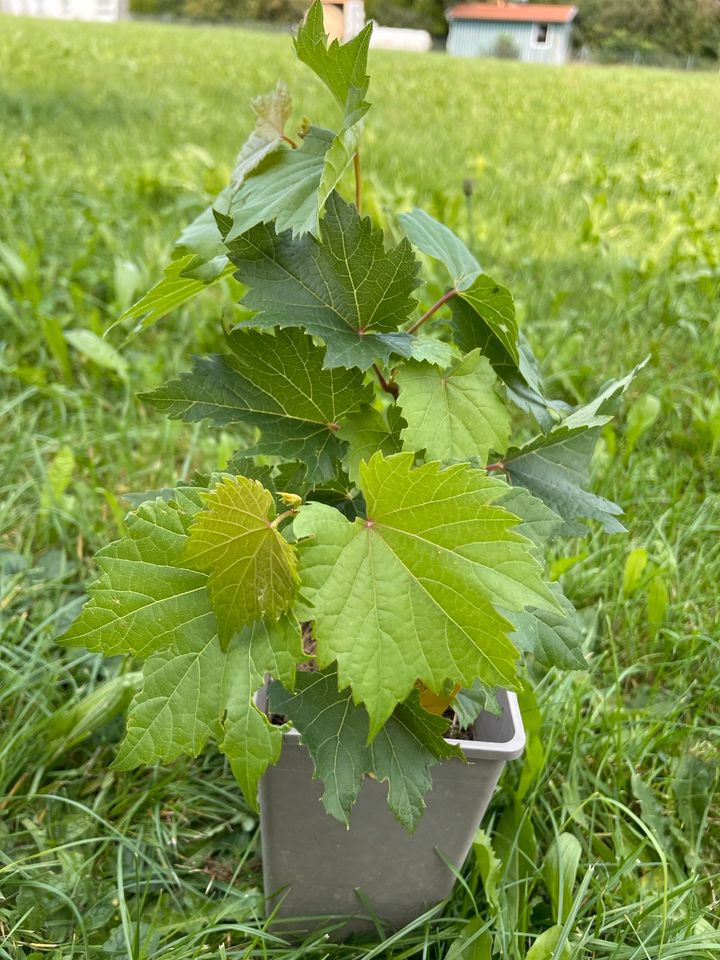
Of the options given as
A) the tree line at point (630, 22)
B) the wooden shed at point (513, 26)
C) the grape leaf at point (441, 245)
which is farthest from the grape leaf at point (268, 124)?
the tree line at point (630, 22)

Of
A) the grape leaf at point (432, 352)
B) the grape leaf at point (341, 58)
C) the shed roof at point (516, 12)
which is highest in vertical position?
the shed roof at point (516, 12)

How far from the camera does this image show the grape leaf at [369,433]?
1.91 ft

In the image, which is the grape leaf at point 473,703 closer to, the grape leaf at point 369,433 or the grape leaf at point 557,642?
the grape leaf at point 557,642

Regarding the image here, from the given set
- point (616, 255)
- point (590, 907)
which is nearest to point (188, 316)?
point (616, 255)

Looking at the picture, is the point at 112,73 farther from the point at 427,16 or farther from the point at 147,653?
the point at 147,653

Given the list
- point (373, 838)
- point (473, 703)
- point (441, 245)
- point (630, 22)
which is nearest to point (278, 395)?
point (441, 245)

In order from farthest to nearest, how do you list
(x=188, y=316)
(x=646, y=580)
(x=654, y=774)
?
(x=188, y=316), (x=646, y=580), (x=654, y=774)

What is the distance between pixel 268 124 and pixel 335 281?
136mm

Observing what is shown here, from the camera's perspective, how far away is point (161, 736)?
1.67 ft

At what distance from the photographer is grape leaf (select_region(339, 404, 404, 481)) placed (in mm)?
583

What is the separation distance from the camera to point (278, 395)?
596mm

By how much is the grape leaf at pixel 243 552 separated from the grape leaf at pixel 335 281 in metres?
0.13

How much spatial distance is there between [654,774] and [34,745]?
0.74 metres

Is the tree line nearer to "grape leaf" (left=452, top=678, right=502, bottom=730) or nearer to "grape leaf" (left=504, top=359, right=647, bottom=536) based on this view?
"grape leaf" (left=504, top=359, right=647, bottom=536)
